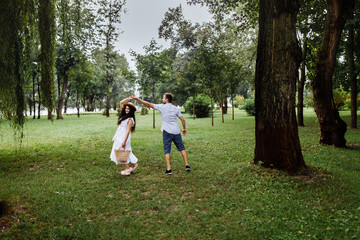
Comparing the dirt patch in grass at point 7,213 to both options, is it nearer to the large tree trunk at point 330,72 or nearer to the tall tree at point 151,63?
the large tree trunk at point 330,72

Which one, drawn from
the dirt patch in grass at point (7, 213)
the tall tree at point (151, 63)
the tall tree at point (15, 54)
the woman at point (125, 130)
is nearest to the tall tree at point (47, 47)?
the tall tree at point (15, 54)

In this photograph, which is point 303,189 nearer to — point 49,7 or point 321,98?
point 321,98

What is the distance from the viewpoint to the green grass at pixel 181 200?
3.85 metres

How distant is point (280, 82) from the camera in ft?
19.7

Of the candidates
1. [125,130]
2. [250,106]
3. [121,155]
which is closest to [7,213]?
[121,155]

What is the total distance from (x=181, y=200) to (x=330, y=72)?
8.10 m

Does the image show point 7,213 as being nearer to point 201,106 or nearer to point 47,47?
point 47,47

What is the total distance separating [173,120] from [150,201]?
2450 millimetres

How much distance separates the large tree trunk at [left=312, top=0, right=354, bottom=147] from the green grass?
1481 millimetres

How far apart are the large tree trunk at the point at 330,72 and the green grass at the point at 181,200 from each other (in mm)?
1481

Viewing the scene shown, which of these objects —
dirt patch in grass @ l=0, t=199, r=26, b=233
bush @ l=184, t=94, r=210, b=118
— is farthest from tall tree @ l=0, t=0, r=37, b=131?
bush @ l=184, t=94, r=210, b=118

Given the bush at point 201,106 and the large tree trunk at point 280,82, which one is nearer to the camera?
the large tree trunk at point 280,82

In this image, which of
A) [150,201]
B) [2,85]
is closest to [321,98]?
[150,201]

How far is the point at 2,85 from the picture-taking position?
5891mm
